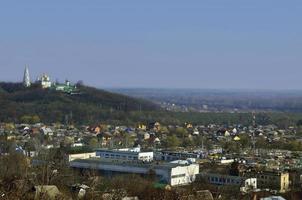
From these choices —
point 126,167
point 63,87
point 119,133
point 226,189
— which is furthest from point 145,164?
point 63,87

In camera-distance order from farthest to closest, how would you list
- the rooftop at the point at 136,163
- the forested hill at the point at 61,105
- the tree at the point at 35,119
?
the forested hill at the point at 61,105 → the tree at the point at 35,119 → the rooftop at the point at 136,163

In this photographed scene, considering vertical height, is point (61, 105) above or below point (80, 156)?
above

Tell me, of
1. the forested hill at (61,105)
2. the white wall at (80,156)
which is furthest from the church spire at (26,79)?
the white wall at (80,156)

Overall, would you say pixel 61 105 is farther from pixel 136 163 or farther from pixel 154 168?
pixel 154 168

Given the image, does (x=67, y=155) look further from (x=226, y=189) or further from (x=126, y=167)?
(x=226, y=189)

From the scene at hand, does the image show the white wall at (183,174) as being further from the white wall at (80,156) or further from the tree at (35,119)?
the tree at (35,119)

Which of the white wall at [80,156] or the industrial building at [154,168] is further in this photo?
→ the white wall at [80,156]

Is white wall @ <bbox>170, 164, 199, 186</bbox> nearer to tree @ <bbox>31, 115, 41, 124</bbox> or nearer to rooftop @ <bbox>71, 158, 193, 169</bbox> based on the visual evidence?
rooftop @ <bbox>71, 158, 193, 169</bbox>

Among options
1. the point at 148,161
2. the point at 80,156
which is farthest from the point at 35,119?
the point at 148,161
